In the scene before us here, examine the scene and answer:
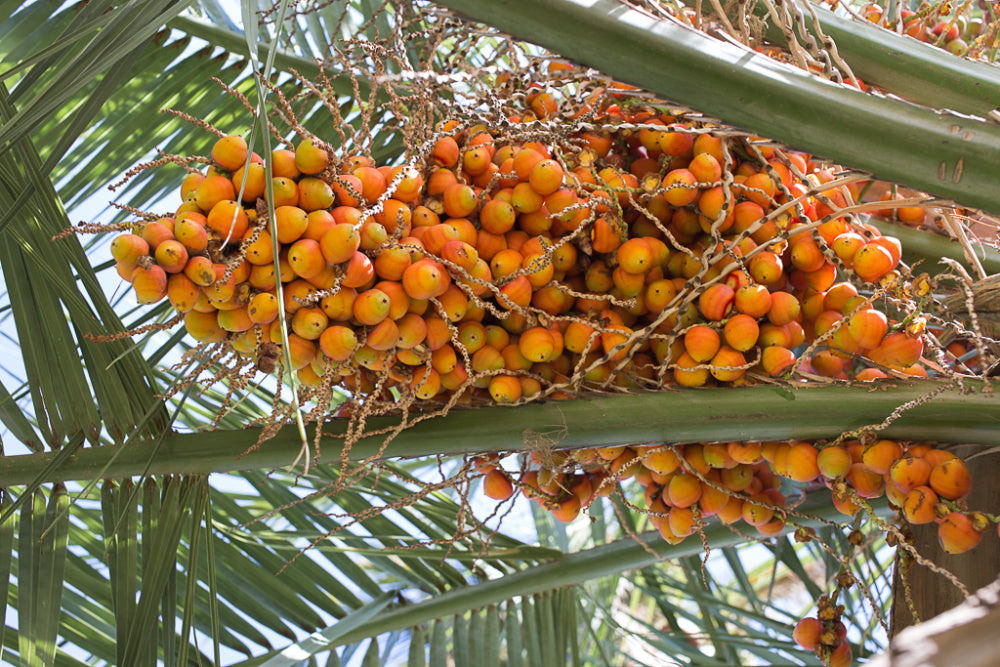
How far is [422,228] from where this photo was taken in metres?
1.02

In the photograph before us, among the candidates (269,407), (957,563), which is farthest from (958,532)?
(269,407)

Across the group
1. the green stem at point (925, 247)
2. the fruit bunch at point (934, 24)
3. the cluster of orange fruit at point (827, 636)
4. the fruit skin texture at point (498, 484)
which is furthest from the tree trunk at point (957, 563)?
the fruit bunch at point (934, 24)

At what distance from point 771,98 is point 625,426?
42cm

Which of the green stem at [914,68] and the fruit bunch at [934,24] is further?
the fruit bunch at [934,24]

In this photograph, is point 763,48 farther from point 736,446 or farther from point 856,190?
point 736,446

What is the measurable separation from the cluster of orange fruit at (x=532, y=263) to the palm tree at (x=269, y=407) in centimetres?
7

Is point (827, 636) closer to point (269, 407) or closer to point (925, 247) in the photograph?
point (925, 247)

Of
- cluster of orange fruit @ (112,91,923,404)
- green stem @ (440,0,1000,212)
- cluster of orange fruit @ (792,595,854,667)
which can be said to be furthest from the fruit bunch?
cluster of orange fruit @ (792,595,854,667)

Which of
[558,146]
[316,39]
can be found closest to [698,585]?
[558,146]

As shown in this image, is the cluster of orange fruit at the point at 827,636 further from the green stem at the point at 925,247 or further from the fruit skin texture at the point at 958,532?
the green stem at the point at 925,247

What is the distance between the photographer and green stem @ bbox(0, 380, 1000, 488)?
3.36ft

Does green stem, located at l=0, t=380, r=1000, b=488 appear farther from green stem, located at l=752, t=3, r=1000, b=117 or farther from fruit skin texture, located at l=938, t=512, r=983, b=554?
green stem, located at l=752, t=3, r=1000, b=117

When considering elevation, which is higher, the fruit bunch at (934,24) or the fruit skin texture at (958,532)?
the fruit bunch at (934,24)

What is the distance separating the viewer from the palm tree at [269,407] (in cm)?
80
